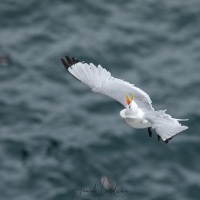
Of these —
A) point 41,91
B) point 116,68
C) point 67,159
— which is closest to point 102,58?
point 116,68

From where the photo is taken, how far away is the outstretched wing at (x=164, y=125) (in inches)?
498

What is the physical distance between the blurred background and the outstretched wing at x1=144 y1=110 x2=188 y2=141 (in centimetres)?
457

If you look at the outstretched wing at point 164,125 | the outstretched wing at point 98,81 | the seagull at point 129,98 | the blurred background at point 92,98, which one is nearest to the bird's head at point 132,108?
the seagull at point 129,98

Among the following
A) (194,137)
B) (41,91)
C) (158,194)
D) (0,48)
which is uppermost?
(0,48)

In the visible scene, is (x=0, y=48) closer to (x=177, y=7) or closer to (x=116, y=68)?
(x=116, y=68)

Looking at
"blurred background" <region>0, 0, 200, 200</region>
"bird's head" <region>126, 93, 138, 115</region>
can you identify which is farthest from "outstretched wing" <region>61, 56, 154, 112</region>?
"blurred background" <region>0, 0, 200, 200</region>

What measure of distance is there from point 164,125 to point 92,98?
6.76 metres

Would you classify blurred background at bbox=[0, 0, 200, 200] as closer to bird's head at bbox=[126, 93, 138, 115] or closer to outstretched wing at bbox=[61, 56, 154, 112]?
outstretched wing at bbox=[61, 56, 154, 112]

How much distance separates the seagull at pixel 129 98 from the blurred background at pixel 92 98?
10.6 ft

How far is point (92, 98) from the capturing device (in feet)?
64.1

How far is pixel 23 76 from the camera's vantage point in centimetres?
2002

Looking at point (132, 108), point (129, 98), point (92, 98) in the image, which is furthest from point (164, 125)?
point (92, 98)

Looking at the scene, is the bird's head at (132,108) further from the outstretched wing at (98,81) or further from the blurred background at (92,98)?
the blurred background at (92,98)

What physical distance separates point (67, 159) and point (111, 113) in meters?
1.64
